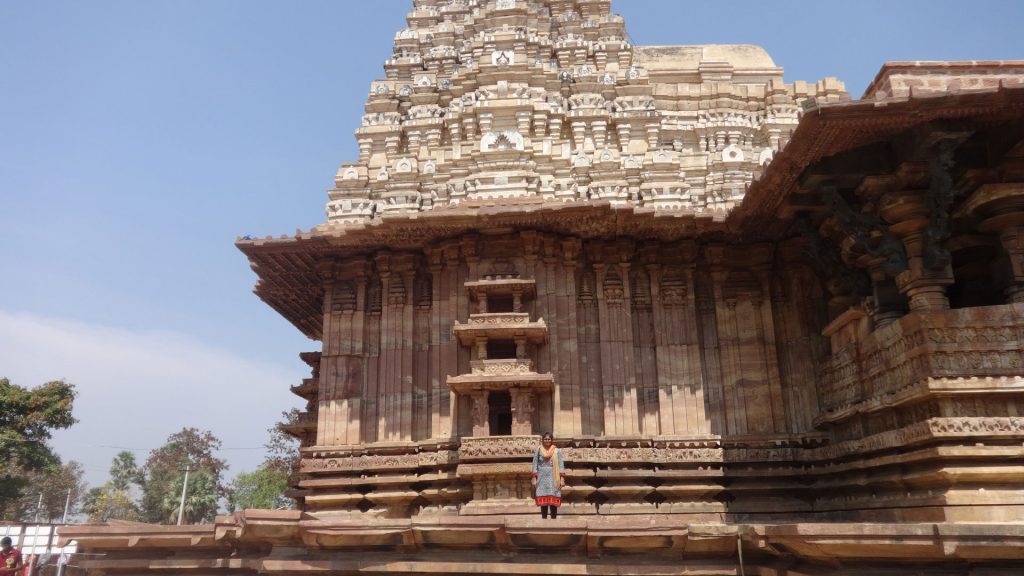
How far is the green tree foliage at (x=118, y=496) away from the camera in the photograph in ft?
182

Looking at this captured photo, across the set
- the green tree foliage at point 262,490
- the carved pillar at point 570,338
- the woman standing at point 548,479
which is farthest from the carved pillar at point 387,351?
the green tree foliage at point 262,490

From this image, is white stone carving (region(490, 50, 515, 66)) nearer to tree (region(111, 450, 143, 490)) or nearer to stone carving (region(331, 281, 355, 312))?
stone carving (region(331, 281, 355, 312))

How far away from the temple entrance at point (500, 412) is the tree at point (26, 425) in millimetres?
31419

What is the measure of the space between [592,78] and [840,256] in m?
8.02

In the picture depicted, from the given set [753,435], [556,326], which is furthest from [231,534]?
[753,435]

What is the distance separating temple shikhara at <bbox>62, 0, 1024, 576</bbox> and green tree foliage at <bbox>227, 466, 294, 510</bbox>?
2218cm

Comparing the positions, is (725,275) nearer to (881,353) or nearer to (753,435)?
(753,435)

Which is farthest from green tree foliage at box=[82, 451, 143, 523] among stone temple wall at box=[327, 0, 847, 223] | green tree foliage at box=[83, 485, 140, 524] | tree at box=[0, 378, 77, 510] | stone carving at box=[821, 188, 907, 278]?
stone carving at box=[821, 188, 907, 278]

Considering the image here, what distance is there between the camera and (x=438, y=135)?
1722 cm

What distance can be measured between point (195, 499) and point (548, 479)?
43.3m

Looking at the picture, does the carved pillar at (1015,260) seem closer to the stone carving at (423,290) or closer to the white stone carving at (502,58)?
the stone carving at (423,290)

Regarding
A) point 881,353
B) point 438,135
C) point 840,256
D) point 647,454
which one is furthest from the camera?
point 438,135

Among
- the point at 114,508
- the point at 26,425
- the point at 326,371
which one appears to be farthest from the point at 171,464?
the point at 326,371

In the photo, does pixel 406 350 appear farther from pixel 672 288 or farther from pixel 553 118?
pixel 553 118
